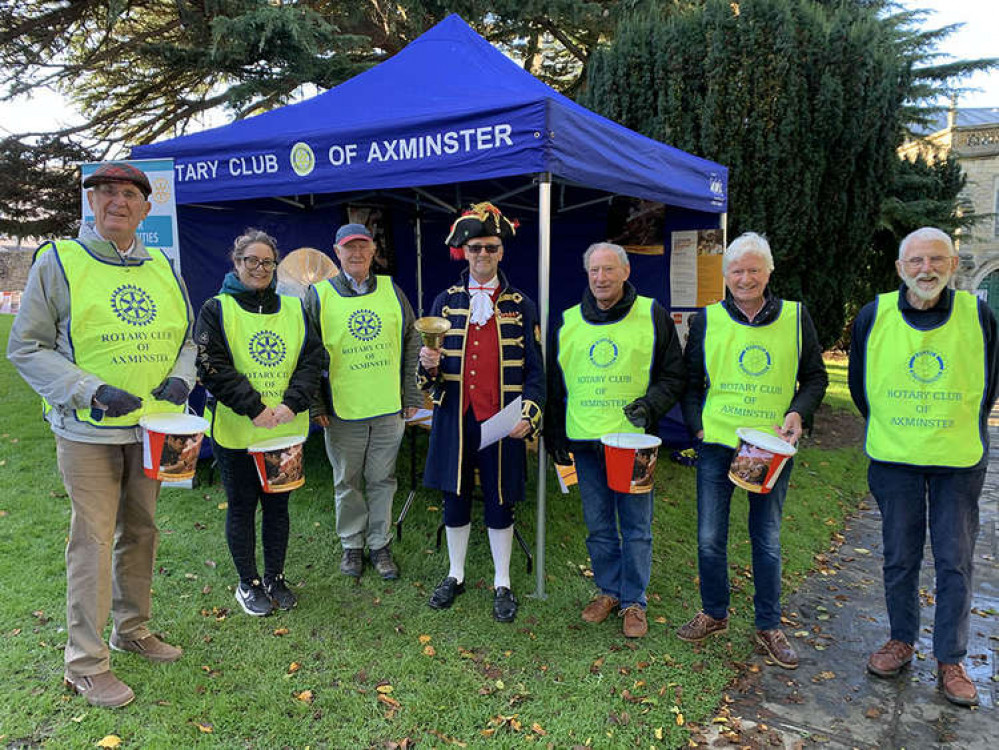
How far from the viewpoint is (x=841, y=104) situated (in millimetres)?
7551

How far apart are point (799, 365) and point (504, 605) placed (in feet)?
6.09

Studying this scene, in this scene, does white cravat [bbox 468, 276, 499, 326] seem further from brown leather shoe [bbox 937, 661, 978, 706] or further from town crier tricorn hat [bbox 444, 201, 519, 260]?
brown leather shoe [bbox 937, 661, 978, 706]

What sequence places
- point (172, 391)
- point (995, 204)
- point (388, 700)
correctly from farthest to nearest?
point (995, 204) → point (388, 700) → point (172, 391)

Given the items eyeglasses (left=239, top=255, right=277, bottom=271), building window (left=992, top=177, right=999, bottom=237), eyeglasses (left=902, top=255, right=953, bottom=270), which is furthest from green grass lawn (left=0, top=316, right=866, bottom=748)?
building window (left=992, top=177, right=999, bottom=237)

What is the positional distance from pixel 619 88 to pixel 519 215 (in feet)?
8.70

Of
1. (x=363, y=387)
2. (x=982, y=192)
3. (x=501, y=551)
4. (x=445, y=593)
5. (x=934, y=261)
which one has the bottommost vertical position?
(x=445, y=593)

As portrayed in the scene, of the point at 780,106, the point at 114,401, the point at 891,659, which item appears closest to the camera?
the point at 114,401

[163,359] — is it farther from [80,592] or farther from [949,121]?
[949,121]

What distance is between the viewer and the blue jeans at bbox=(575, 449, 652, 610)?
3.22m

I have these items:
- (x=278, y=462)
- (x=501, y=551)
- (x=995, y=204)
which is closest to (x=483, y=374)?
(x=501, y=551)

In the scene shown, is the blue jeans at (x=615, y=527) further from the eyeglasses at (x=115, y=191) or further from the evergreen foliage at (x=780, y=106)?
the evergreen foliage at (x=780, y=106)

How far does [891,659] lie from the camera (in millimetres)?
3006

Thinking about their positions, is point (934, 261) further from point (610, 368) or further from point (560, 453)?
point (560, 453)

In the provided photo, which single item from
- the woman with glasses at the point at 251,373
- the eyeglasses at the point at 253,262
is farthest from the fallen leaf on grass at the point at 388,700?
the eyeglasses at the point at 253,262
